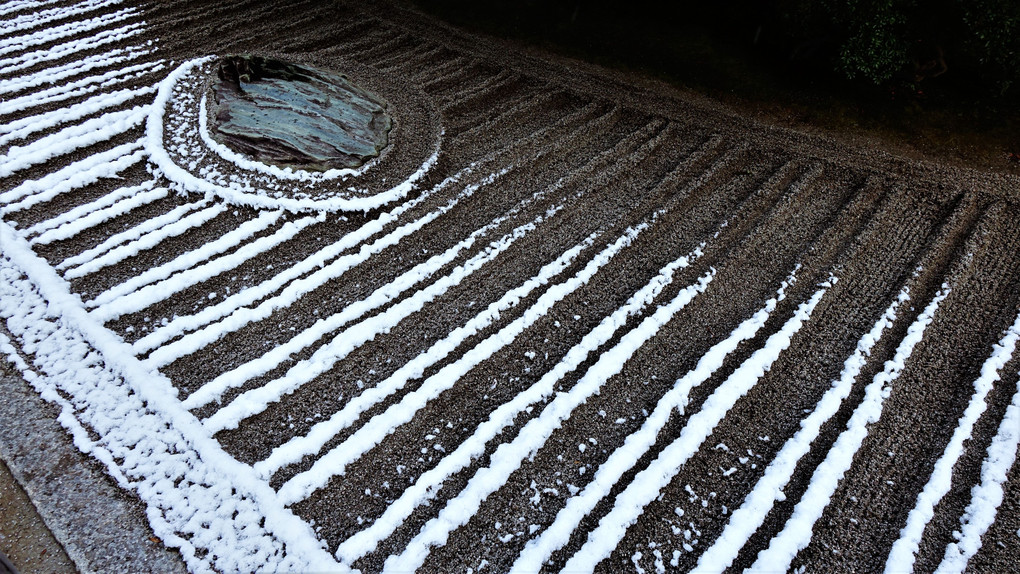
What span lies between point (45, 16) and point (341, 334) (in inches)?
308

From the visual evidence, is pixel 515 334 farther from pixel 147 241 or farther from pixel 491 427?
pixel 147 241

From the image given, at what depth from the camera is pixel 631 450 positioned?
379cm

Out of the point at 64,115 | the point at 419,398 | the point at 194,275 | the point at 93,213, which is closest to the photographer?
the point at 419,398

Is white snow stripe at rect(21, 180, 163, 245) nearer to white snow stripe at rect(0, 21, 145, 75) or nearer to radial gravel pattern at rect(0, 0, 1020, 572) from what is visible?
radial gravel pattern at rect(0, 0, 1020, 572)

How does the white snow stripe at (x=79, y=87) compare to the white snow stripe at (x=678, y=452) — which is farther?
the white snow stripe at (x=79, y=87)

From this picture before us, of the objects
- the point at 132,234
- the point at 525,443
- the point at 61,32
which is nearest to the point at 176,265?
the point at 132,234

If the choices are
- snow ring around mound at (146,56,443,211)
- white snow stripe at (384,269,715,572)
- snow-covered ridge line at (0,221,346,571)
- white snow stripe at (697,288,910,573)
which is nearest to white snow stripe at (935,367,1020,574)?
white snow stripe at (697,288,910,573)

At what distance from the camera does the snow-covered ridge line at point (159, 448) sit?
318 centimetres

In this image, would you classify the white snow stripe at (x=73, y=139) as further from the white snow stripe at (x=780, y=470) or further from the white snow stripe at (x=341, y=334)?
the white snow stripe at (x=780, y=470)

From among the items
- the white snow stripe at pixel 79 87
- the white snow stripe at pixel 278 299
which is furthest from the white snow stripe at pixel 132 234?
the white snow stripe at pixel 79 87

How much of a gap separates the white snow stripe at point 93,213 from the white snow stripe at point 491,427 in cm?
321

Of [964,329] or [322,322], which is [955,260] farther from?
[322,322]

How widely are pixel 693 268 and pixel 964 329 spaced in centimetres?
234

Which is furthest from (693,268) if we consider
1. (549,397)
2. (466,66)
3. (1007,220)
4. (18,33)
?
(18,33)
